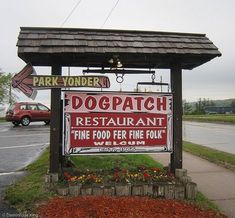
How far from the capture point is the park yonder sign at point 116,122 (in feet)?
24.5

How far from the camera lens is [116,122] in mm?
7598

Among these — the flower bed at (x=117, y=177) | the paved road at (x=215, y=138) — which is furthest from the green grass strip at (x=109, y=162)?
the paved road at (x=215, y=138)

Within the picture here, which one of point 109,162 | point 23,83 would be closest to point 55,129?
point 23,83

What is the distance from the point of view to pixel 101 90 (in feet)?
24.9

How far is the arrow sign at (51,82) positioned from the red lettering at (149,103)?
2.90 ft

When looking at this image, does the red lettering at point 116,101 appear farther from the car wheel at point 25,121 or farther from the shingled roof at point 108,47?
the car wheel at point 25,121

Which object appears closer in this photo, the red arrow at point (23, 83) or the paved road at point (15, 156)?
the red arrow at point (23, 83)

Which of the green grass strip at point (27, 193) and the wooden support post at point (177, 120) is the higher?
the wooden support post at point (177, 120)

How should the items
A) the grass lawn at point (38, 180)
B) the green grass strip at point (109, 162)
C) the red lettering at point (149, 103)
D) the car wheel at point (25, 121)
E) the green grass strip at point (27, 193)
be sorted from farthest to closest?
the car wheel at point (25, 121)
the green grass strip at point (109, 162)
the red lettering at point (149, 103)
the grass lawn at point (38, 180)
the green grass strip at point (27, 193)

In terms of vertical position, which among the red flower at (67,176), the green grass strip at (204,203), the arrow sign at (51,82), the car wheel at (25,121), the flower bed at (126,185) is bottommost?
the green grass strip at (204,203)

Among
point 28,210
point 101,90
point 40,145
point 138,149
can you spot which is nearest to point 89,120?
point 101,90

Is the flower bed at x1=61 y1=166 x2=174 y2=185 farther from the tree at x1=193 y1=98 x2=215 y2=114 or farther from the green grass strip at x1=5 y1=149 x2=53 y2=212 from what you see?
the tree at x1=193 y1=98 x2=215 y2=114

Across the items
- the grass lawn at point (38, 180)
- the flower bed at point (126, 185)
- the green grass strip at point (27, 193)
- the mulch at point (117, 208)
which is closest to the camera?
the mulch at point (117, 208)

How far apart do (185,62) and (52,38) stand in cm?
278
